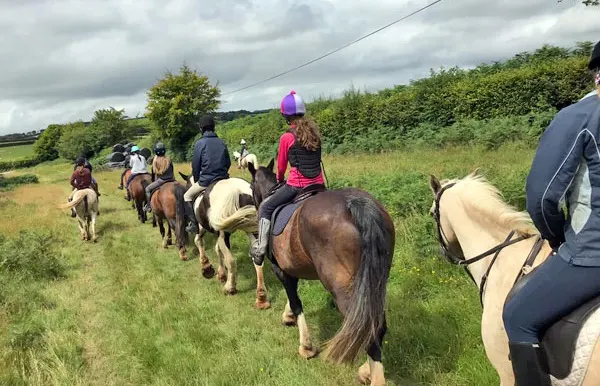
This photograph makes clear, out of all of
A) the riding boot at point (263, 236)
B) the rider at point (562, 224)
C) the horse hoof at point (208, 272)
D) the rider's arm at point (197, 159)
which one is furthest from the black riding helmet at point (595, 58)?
the horse hoof at point (208, 272)

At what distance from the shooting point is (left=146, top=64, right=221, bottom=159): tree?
42.9 m

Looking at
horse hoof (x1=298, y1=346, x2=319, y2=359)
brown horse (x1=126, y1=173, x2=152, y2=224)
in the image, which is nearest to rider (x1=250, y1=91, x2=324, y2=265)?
horse hoof (x1=298, y1=346, x2=319, y2=359)

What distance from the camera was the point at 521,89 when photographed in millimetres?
17969

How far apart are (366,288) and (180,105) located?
42177mm

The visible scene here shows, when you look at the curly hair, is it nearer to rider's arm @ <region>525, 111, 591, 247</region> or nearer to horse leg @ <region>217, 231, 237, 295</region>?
rider's arm @ <region>525, 111, 591, 247</region>

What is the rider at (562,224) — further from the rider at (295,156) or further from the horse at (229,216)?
the horse at (229,216)

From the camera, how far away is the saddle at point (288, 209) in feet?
16.7

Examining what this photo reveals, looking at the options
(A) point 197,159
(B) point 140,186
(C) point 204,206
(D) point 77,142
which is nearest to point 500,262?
(C) point 204,206

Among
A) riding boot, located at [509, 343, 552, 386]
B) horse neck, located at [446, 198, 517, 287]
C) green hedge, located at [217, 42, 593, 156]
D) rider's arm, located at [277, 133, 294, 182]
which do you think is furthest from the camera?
green hedge, located at [217, 42, 593, 156]

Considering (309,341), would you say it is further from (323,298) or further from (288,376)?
(323,298)

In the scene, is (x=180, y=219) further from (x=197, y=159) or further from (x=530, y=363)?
(x=530, y=363)

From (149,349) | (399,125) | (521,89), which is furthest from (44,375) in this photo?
(399,125)

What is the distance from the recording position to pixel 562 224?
7.71 ft

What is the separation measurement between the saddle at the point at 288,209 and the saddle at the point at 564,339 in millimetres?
3018
